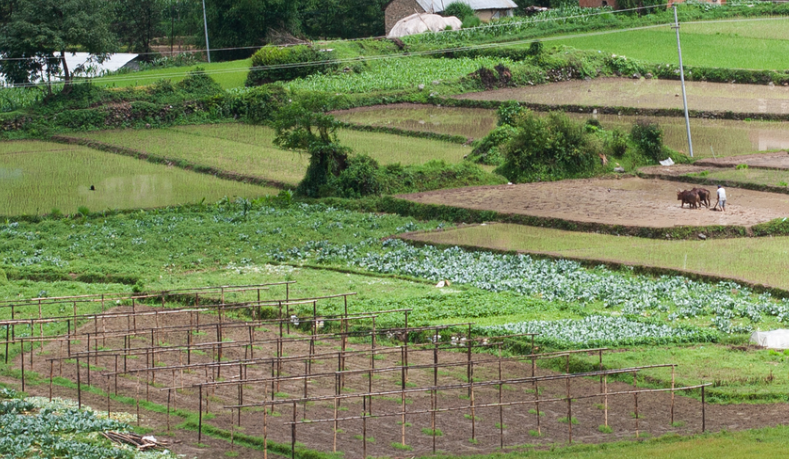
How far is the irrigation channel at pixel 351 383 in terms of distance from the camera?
19609 millimetres

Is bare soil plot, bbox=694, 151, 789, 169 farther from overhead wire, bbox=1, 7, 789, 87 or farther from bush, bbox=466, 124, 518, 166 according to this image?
overhead wire, bbox=1, 7, 789, 87

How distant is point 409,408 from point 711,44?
62624 mm

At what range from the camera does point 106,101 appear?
202 feet

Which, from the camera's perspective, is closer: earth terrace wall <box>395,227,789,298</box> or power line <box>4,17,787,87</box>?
earth terrace wall <box>395,227,789,298</box>

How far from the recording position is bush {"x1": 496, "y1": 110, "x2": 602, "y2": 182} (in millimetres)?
46156

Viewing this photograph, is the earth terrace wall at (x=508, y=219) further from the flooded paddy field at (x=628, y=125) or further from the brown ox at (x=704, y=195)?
the flooded paddy field at (x=628, y=125)

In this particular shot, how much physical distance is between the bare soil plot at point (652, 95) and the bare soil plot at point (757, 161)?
1149 centimetres

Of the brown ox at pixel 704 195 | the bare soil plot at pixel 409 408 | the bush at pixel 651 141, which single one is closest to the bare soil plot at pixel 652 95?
the bush at pixel 651 141

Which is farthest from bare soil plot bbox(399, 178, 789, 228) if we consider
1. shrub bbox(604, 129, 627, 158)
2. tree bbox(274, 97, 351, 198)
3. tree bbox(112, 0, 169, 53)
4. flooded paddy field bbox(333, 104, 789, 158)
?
tree bbox(112, 0, 169, 53)

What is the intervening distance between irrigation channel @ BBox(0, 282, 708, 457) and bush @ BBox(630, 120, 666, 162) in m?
24.3

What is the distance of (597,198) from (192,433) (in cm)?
2527

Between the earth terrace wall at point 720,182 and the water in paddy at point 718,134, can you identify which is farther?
the water in paddy at point 718,134

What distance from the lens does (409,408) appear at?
69.9ft

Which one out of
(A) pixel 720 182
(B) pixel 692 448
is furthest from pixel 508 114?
(B) pixel 692 448
